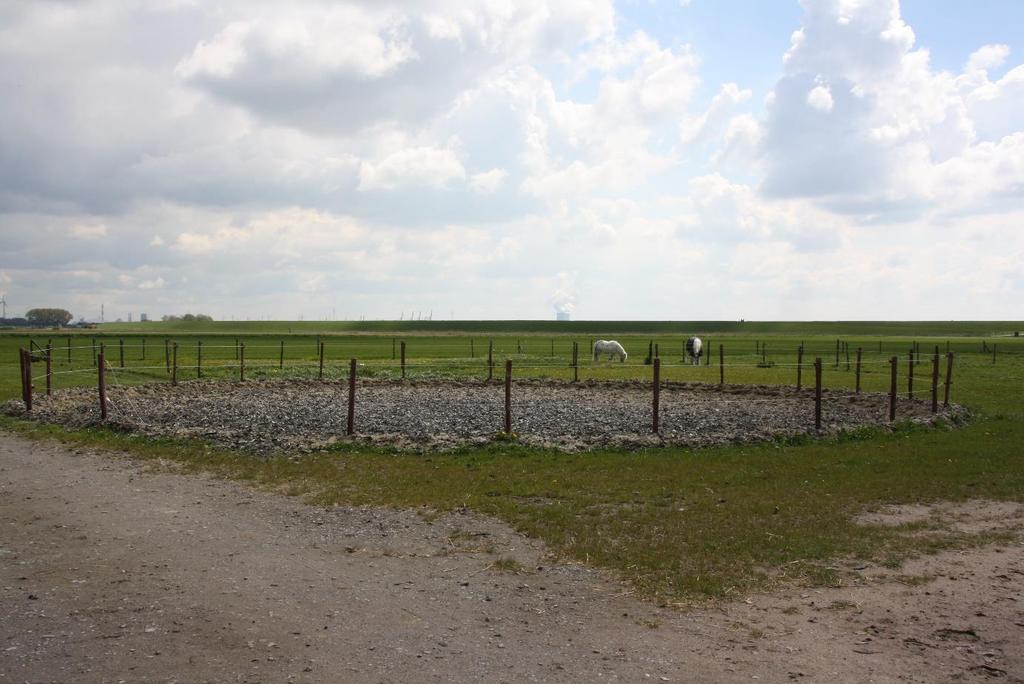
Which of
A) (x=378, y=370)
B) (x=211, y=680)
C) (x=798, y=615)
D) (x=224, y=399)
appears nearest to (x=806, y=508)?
(x=798, y=615)

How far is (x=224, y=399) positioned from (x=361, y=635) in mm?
20827

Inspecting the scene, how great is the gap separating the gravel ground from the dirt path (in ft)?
22.7

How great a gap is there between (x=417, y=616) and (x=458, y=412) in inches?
614

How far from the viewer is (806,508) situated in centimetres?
1124

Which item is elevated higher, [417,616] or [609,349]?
[609,349]

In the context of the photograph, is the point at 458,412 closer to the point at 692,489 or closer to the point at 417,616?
the point at 692,489

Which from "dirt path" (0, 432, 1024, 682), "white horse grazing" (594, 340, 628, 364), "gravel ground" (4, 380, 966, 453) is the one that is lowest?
"dirt path" (0, 432, 1024, 682)

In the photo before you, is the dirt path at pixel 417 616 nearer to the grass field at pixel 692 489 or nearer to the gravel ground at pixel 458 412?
the grass field at pixel 692 489

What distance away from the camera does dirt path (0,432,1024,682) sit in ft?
19.4

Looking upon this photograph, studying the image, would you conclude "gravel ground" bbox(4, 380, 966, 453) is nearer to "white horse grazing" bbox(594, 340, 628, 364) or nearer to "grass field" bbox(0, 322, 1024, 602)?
"grass field" bbox(0, 322, 1024, 602)

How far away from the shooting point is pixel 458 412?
22594 mm

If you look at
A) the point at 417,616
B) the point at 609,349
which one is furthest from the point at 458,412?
the point at 609,349

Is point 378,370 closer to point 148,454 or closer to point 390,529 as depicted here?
point 148,454

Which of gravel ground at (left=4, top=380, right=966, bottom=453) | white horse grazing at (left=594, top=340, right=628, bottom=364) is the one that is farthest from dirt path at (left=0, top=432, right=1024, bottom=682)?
white horse grazing at (left=594, top=340, right=628, bottom=364)
